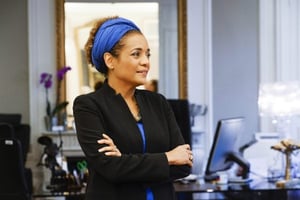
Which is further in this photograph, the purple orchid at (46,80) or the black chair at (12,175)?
the purple orchid at (46,80)

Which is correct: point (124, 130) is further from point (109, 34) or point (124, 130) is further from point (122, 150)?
point (109, 34)

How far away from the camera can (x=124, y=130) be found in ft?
4.98

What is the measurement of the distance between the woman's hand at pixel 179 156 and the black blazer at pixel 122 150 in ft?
0.06

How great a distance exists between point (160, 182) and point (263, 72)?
4254 mm

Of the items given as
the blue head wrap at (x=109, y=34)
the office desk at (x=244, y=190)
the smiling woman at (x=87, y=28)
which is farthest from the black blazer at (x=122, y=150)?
the smiling woman at (x=87, y=28)

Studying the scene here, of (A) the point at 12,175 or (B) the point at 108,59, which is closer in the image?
(B) the point at 108,59

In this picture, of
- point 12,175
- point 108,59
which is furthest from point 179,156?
point 12,175

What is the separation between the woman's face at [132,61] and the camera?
157 centimetres

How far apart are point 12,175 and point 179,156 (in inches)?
89.3

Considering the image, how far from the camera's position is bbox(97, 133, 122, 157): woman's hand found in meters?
1.49

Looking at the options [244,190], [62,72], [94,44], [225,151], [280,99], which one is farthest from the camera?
[62,72]

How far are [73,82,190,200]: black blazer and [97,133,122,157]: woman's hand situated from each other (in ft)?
0.04

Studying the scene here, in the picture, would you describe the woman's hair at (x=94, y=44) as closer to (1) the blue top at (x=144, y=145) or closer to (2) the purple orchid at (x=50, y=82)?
(1) the blue top at (x=144, y=145)

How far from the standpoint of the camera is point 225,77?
563cm
